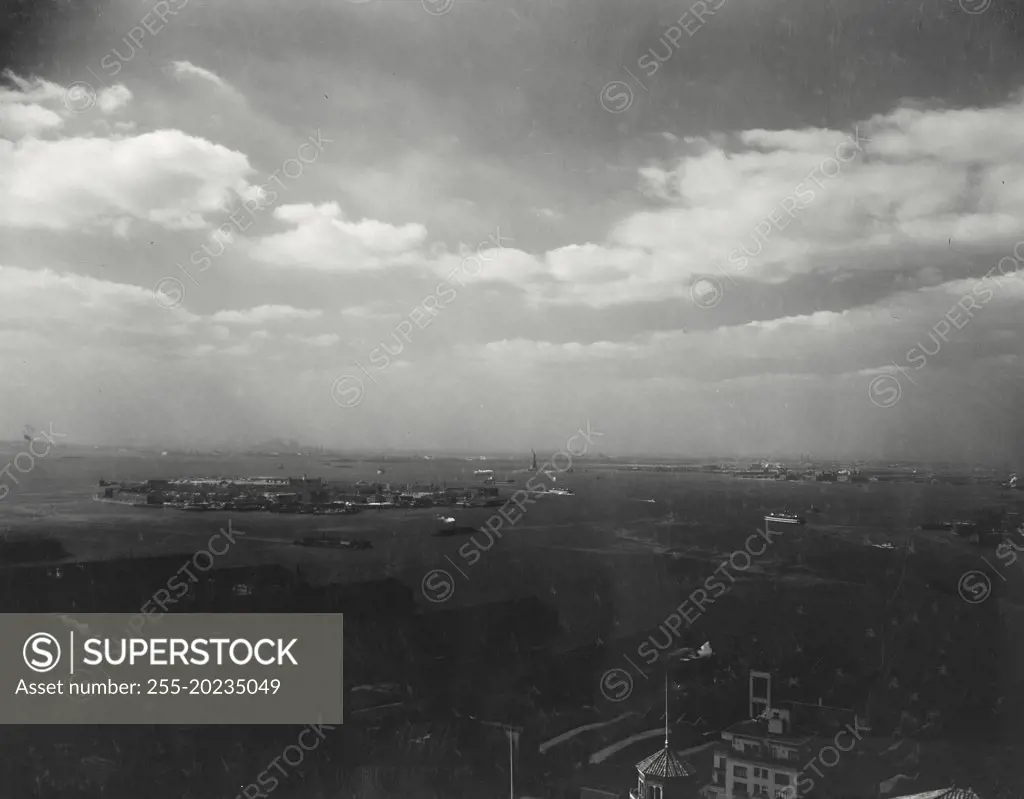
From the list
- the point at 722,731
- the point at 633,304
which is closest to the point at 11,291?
the point at 633,304

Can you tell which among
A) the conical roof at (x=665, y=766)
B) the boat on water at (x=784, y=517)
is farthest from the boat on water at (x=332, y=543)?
the boat on water at (x=784, y=517)

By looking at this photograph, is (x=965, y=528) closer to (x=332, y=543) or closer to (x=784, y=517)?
(x=784, y=517)

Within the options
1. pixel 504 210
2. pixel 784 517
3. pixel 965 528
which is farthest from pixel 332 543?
pixel 965 528

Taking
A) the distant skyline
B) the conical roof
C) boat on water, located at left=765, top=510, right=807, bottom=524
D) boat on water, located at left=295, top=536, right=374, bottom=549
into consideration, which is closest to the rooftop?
the conical roof

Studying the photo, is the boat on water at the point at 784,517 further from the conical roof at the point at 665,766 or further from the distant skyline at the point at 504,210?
the conical roof at the point at 665,766

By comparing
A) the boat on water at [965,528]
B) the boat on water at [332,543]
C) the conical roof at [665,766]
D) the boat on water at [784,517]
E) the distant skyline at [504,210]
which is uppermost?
the distant skyline at [504,210]
